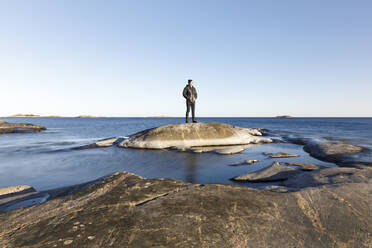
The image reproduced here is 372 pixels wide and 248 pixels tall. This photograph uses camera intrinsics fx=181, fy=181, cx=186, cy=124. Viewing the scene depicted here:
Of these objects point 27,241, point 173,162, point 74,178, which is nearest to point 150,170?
point 173,162

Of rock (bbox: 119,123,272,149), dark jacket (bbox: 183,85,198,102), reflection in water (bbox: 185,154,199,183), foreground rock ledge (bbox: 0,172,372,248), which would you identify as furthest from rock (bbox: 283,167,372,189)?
dark jacket (bbox: 183,85,198,102)

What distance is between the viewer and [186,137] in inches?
457

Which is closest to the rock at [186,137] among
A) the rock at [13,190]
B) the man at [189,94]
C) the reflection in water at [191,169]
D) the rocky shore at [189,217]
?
the man at [189,94]

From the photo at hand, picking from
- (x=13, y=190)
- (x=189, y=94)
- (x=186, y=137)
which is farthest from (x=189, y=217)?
(x=189, y=94)

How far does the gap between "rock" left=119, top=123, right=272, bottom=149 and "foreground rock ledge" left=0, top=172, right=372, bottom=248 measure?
7682 mm

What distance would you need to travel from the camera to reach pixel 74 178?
6348mm

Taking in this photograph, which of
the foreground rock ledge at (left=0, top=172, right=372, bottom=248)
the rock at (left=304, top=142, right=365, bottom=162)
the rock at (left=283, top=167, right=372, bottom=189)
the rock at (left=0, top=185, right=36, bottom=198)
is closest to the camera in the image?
the foreground rock ledge at (left=0, top=172, right=372, bottom=248)

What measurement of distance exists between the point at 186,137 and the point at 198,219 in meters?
9.09

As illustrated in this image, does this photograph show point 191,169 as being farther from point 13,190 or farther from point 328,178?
point 13,190

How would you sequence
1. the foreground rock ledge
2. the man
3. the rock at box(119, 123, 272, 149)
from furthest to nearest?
the man
the rock at box(119, 123, 272, 149)
the foreground rock ledge

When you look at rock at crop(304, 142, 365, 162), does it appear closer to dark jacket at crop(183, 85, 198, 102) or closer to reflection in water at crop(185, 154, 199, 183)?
reflection in water at crop(185, 154, 199, 183)

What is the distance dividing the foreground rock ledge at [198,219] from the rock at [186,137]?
302 inches

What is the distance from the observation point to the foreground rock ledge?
85.7 inches

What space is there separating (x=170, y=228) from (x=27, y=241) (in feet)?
5.61
